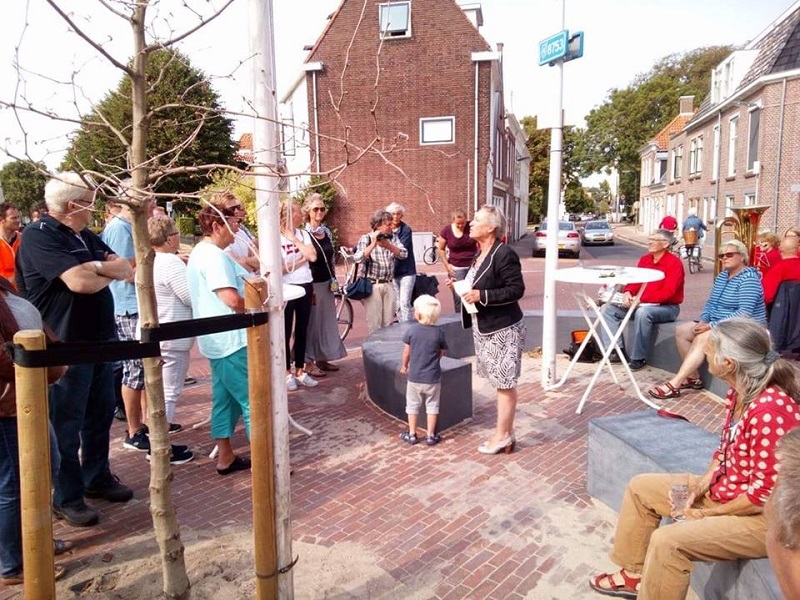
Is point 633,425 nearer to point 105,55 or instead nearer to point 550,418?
point 550,418

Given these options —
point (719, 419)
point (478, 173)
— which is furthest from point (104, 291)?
point (478, 173)

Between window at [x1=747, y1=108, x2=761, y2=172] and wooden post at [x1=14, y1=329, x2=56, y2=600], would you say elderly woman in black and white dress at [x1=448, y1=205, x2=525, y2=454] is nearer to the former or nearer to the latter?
wooden post at [x1=14, y1=329, x2=56, y2=600]

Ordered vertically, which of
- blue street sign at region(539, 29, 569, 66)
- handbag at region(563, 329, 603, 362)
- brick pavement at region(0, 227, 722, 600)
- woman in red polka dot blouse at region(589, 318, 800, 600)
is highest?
blue street sign at region(539, 29, 569, 66)

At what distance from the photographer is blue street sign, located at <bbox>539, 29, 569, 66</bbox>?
543 centimetres

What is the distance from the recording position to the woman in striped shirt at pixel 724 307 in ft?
16.7

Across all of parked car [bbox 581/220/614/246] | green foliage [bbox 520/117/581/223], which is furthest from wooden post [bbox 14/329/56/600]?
green foliage [bbox 520/117/581/223]

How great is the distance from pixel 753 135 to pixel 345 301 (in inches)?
897

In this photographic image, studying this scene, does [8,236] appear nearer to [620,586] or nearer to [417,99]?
[620,586]

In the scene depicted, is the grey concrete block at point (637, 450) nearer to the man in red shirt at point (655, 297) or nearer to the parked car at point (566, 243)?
the man in red shirt at point (655, 297)

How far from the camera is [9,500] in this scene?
273 centimetres

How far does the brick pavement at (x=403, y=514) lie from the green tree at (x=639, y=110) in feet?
176

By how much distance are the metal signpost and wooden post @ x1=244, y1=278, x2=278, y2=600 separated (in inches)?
156

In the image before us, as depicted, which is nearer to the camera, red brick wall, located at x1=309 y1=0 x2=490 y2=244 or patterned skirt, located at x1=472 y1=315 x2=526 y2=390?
patterned skirt, located at x1=472 y1=315 x2=526 y2=390

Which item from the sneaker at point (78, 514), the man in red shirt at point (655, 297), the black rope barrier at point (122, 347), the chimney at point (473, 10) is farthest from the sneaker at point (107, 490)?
the chimney at point (473, 10)
